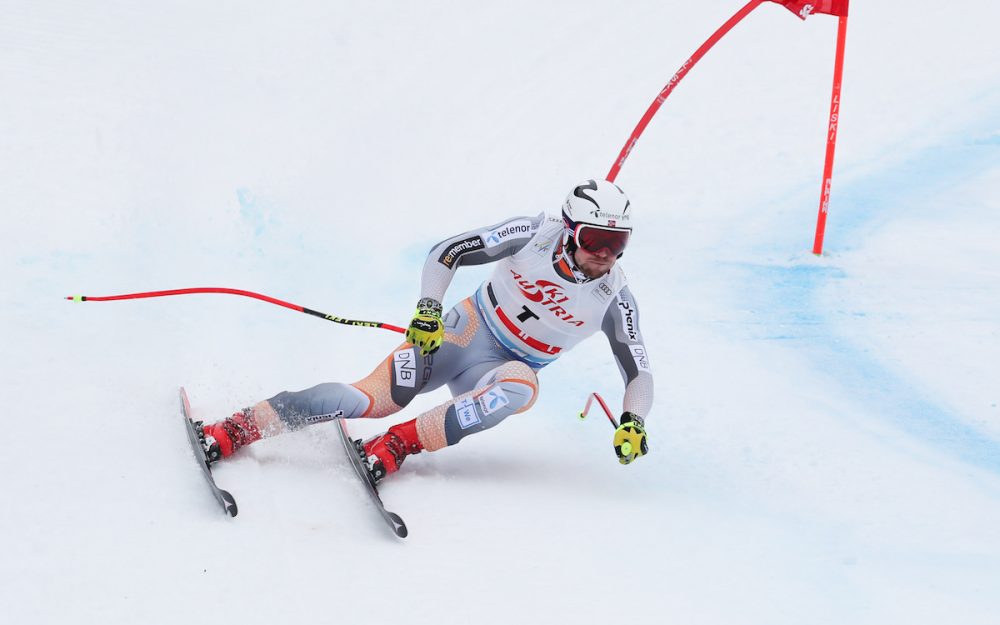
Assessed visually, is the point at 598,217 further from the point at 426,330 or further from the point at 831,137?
the point at 831,137

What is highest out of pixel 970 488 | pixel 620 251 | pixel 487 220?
pixel 620 251

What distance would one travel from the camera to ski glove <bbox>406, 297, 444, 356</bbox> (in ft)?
12.9

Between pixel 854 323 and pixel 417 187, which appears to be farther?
pixel 417 187

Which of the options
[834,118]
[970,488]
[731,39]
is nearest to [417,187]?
[834,118]

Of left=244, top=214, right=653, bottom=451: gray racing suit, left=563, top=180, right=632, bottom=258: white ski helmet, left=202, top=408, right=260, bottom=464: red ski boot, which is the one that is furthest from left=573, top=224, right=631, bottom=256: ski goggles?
left=202, top=408, right=260, bottom=464: red ski boot

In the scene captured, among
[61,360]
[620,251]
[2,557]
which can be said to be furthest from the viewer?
[61,360]

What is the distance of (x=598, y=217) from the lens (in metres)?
3.92

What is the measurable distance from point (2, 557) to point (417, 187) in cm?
570

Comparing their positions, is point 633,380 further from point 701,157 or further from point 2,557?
point 701,157

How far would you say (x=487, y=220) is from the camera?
25.8 ft

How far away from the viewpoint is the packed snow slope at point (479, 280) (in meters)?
3.42

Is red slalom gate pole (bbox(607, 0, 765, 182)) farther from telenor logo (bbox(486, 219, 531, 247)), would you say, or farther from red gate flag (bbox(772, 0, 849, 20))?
telenor logo (bbox(486, 219, 531, 247))

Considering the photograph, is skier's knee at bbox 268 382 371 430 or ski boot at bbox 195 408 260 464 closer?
ski boot at bbox 195 408 260 464

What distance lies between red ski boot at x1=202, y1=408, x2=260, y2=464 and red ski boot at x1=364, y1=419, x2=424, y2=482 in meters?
0.48
